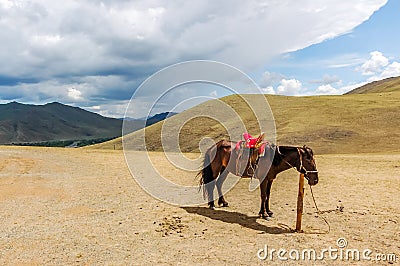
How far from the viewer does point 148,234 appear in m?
8.77

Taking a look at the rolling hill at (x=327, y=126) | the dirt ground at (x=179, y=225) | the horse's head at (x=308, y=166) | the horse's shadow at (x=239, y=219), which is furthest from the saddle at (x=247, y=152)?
the rolling hill at (x=327, y=126)

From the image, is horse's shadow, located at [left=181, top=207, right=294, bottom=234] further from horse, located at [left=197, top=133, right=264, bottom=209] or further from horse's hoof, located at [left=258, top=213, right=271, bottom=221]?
horse, located at [left=197, top=133, right=264, bottom=209]

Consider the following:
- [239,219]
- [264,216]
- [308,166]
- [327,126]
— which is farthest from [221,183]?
[327,126]

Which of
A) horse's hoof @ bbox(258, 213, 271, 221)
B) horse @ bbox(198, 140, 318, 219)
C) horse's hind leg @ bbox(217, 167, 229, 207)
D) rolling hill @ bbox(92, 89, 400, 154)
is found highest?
rolling hill @ bbox(92, 89, 400, 154)

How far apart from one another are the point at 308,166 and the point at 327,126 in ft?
172

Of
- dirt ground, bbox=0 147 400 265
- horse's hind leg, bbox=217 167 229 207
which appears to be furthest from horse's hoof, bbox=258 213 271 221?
horse's hind leg, bbox=217 167 229 207

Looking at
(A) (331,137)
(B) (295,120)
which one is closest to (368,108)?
(B) (295,120)

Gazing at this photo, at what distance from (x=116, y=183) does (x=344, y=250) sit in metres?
12.1

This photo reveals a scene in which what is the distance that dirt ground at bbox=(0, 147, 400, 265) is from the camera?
7383mm

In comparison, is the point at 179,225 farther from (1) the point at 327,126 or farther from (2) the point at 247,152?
(1) the point at 327,126

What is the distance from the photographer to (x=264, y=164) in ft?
32.9

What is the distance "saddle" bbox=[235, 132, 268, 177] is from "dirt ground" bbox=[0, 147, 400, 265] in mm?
1495

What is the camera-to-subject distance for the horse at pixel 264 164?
9445 millimetres

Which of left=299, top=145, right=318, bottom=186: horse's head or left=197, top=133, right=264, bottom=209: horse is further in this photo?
left=197, top=133, right=264, bottom=209: horse
